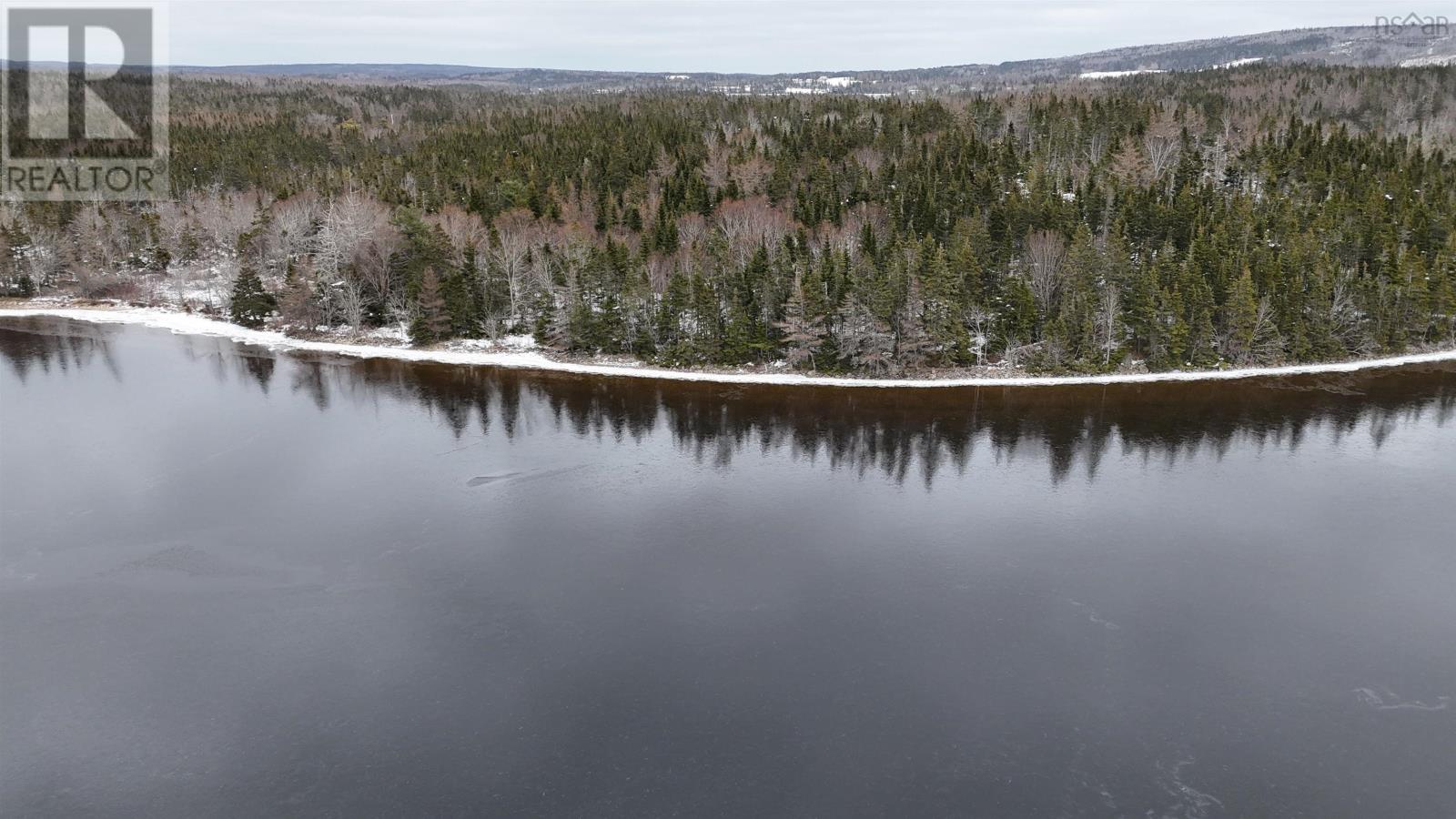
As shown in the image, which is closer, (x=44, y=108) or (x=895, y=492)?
(x=895, y=492)

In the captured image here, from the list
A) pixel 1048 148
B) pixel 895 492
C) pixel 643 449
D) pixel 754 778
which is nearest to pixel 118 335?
pixel 643 449

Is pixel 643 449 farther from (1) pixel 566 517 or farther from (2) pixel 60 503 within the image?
(2) pixel 60 503

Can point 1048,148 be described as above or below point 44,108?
below

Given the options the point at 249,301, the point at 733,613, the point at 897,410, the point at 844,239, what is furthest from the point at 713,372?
the point at 249,301

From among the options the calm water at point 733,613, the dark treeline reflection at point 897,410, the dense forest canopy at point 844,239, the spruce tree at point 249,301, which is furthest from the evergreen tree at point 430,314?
the calm water at point 733,613

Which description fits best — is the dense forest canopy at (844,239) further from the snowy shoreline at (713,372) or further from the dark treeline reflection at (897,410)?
the dark treeline reflection at (897,410)

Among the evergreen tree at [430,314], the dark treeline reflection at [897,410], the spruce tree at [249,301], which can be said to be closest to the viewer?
the dark treeline reflection at [897,410]
